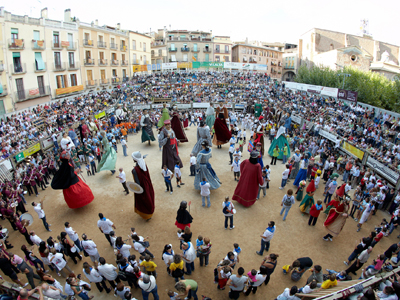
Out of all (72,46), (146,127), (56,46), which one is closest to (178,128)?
(146,127)

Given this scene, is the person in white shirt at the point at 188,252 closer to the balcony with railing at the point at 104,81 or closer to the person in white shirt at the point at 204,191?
the person in white shirt at the point at 204,191

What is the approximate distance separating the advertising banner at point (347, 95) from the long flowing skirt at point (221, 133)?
1088 centimetres

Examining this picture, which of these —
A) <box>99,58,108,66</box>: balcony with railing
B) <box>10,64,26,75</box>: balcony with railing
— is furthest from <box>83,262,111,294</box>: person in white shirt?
<box>99,58,108,66</box>: balcony with railing

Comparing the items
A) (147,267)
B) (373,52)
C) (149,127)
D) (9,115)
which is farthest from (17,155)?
(373,52)

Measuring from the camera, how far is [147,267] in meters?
5.28

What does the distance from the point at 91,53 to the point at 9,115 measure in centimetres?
1425

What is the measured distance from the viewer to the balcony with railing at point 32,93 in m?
19.6

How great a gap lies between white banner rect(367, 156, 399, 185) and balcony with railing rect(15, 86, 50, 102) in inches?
960

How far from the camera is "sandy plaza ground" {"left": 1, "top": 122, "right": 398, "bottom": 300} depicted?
6.28 m

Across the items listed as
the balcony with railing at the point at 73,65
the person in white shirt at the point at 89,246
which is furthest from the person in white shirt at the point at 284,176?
the balcony with railing at the point at 73,65

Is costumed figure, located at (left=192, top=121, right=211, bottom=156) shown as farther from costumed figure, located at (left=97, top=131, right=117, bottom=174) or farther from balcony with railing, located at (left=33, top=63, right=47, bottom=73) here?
balcony with railing, located at (left=33, top=63, right=47, bottom=73)

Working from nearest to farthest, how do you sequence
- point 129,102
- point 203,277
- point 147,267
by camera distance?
point 147,267 → point 203,277 → point 129,102

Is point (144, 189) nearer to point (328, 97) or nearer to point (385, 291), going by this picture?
point (385, 291)

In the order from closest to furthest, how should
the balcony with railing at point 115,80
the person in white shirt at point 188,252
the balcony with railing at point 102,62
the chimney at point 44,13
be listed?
the person in white shirt at point 188,252
the chimney at point 44,13
the balcony with railing at point 102,62
the balcony with railing at point 115,80
